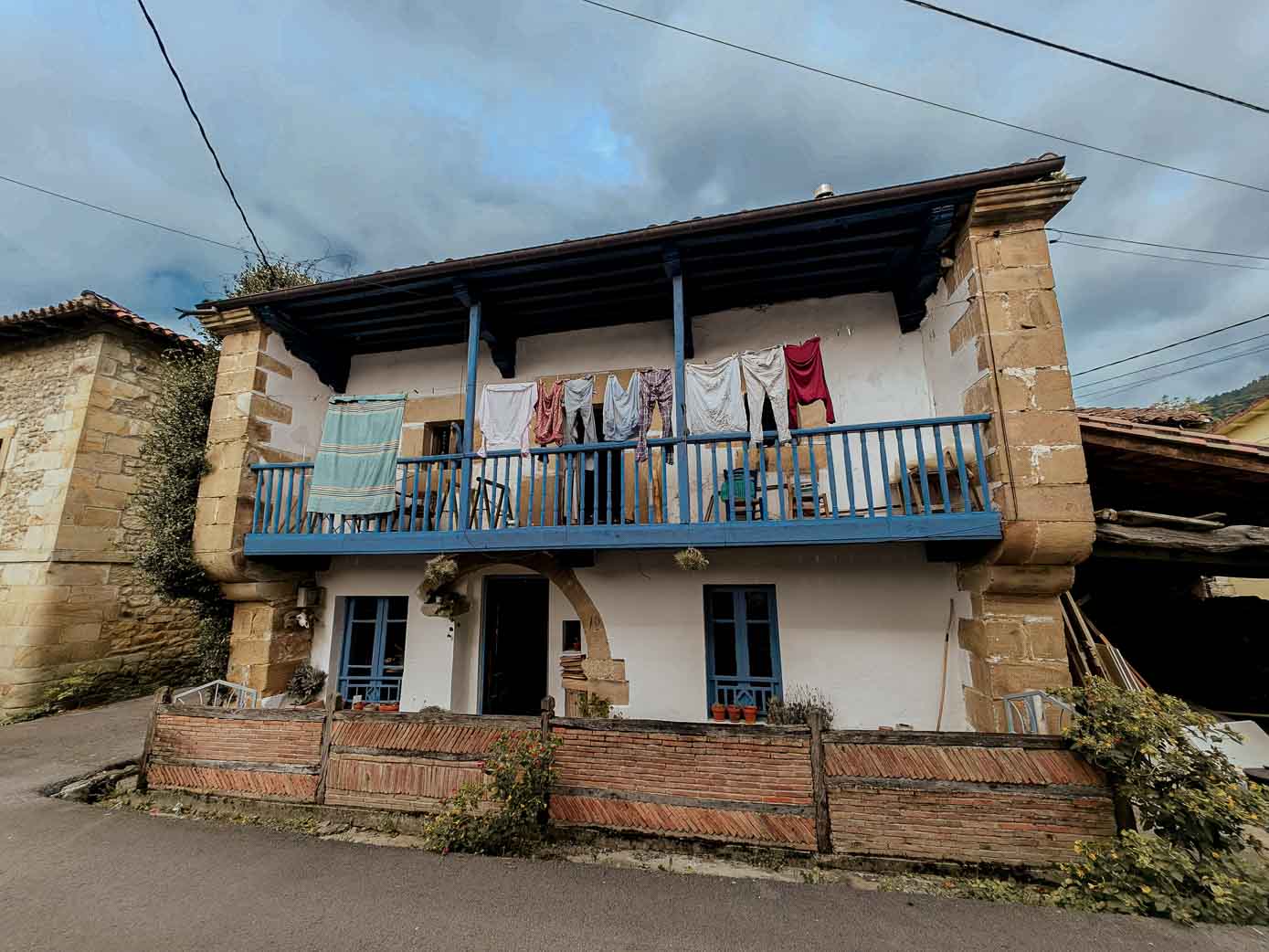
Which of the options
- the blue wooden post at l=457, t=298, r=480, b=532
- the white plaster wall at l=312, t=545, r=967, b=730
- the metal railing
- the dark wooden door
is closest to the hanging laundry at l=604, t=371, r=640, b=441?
the metal railing

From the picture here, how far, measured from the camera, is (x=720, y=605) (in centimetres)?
614

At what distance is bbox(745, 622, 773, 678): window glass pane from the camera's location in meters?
5.86

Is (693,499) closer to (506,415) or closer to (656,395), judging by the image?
(656,395)

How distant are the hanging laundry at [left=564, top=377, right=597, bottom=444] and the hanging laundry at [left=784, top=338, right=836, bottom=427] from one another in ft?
7.88

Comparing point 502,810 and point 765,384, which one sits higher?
point 765,384

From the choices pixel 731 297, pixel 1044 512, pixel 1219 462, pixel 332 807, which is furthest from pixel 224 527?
pixel 1219 462

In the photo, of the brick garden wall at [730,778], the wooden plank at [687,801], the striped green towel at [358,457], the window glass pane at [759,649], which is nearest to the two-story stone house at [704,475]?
the window glass pane at [759,649]

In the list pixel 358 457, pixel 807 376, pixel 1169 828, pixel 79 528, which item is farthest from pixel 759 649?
pixel 79 528

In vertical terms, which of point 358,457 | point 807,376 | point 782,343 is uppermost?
point 782,343

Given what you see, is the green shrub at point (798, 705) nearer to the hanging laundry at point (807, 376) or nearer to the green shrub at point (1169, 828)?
the green shrub at point (1169, 828)

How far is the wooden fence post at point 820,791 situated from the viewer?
3.67 meters

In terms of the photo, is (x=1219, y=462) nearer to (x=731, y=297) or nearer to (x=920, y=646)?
(x=920, y=646)

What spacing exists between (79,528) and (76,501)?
441mm

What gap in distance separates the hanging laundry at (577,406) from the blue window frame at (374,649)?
3391 millimetres
